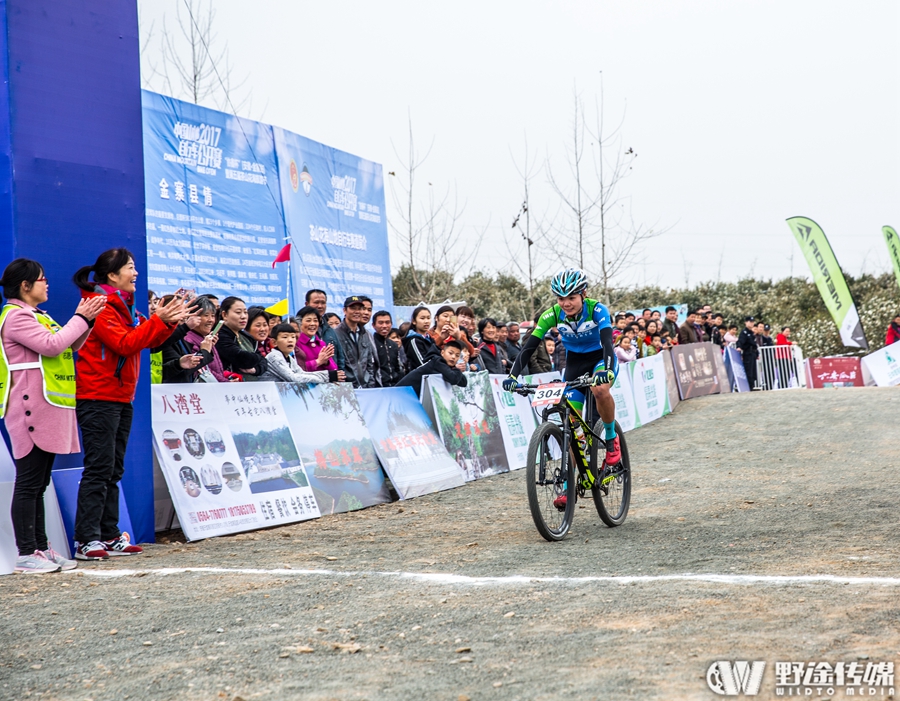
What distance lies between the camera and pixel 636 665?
3.66m

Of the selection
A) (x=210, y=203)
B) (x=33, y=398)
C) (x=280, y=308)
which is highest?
(x=210, y=203)

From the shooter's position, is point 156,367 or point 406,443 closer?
point 156,367

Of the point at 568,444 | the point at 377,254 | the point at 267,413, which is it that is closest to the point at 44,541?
the point at 267,413

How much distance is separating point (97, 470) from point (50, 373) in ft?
2.70

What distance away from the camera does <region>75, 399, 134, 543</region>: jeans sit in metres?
7.02

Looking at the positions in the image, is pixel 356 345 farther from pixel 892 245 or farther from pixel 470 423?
pixel 892 245

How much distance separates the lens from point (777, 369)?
84.9 feet

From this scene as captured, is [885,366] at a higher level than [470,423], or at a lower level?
higher

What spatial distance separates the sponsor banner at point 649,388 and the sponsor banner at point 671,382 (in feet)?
0.66

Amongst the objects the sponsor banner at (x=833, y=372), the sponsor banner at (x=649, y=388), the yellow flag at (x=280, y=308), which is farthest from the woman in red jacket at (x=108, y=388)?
the sponsor banner at (x=833, y=372)

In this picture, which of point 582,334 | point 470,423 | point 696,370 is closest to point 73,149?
point 582,334

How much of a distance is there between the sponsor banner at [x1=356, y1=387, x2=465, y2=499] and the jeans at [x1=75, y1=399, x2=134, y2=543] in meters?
3.80

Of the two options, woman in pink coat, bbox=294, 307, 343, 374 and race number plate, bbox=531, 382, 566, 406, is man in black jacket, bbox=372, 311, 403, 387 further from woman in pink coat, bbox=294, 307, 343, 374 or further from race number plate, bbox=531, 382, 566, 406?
race number plate, bbox=531, 382, 566, 406

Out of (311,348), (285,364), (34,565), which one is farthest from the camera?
(311,348)
